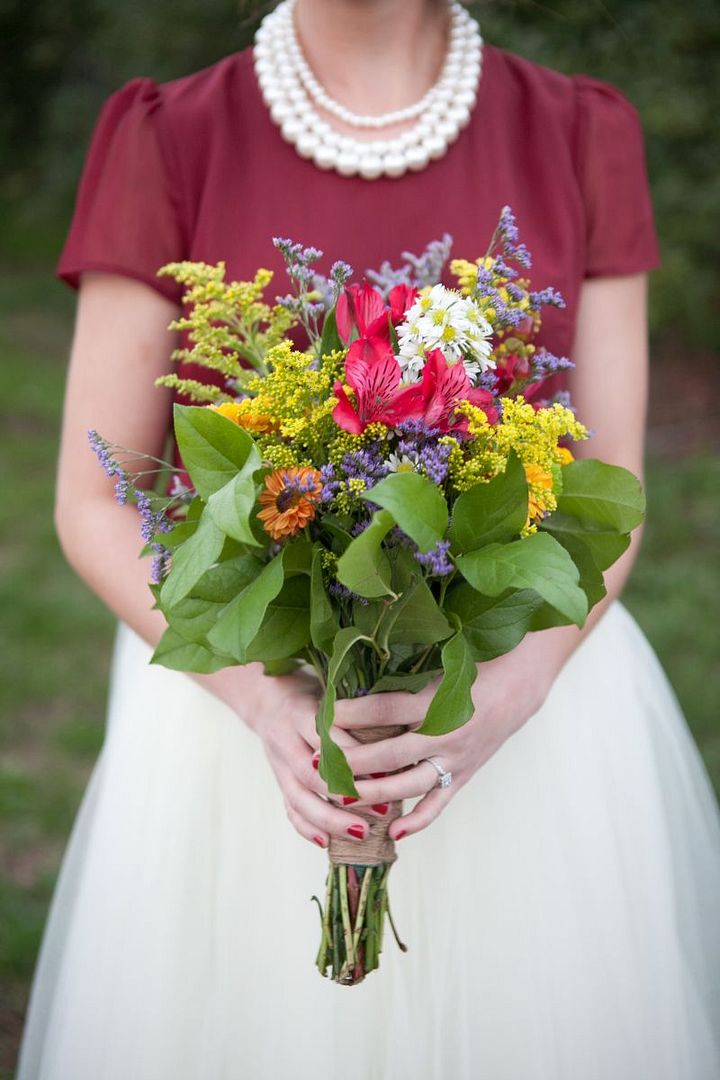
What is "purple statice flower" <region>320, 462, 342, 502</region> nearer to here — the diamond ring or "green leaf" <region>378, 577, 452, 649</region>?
"green leaf" <region>378, 577, 452, 649</region>

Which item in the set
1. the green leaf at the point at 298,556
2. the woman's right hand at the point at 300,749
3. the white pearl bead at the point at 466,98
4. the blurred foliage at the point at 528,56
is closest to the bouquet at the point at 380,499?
the green leaf at the point at 298,556

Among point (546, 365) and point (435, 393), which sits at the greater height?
point (546, 365)

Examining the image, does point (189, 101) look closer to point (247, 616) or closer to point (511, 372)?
point (511, 372)

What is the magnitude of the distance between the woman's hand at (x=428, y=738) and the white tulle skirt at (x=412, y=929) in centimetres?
22

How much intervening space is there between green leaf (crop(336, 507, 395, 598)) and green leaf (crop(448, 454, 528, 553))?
0.10m

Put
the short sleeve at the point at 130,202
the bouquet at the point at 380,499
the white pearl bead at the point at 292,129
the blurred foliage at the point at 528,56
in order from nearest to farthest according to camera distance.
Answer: the bouquet at the point at 380,499 → the short sleeve at the point at 130,202 → the white pearl bead at the point at 292,129 → the blurred foliage at the point at 528,56

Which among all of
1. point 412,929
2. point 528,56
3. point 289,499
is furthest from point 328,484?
point 528,56

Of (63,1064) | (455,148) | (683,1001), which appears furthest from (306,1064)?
(455,148)

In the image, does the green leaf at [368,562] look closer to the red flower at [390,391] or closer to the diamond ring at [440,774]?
the red flower at [390,391]

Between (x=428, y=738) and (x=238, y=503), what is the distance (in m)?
0.52

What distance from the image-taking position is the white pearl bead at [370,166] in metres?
1.98

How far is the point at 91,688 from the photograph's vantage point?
4332mm

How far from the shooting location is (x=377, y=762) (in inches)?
61.6

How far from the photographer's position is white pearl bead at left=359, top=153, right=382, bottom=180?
77.9 inches
